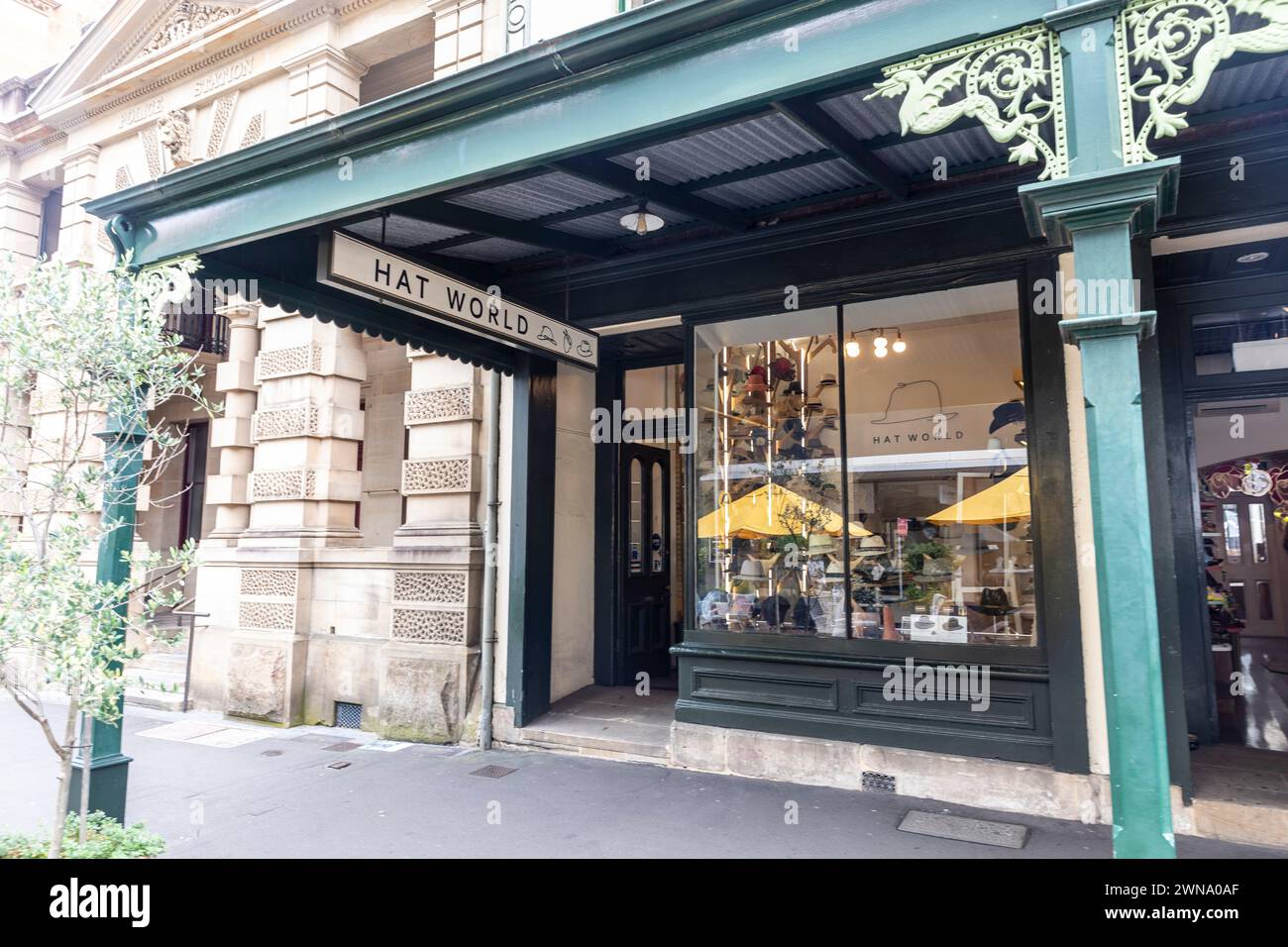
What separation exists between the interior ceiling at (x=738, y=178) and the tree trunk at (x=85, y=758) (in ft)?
12.2

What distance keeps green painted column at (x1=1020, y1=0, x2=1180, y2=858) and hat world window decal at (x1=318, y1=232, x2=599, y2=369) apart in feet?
13.6

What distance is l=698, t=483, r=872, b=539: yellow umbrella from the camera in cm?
678

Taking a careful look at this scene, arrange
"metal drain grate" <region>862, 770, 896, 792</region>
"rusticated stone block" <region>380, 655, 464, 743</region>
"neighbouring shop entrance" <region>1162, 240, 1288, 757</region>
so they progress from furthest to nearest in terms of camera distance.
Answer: "rusticated stone block" <region>380, 655, 464, 743</region> < "metal drain grate" <region>862, 770, 896, 792</region> < "neighbouring shop entrance" <region>1162, 240, 1288, 757</region>

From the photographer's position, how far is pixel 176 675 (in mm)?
10375

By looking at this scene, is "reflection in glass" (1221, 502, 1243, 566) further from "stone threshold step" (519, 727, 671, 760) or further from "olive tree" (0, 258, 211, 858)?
"olive tree" (0, 258, 211, 858)

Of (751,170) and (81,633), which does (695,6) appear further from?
(81,633)

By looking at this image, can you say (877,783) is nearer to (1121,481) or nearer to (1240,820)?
(1240,820)

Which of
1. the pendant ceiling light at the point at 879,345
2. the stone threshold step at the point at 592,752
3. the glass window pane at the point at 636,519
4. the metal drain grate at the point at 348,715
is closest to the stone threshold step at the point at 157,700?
the metal drain grate at the point at 348,715

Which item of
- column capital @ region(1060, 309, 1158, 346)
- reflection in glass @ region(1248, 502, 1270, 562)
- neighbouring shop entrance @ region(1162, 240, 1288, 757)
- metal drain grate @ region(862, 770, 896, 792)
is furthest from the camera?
reflection in glass @ region(1248, 502, 1270, 562)

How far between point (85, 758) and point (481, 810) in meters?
2.52

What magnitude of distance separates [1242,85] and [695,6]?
357cm

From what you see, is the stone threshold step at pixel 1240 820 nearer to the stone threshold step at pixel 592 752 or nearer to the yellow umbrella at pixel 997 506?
the yellow umbrella at pixel 997 506

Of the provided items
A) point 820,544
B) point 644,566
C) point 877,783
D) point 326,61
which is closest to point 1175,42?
point 820,544

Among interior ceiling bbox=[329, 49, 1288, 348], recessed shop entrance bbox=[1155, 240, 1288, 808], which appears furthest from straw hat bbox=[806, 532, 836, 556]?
interior ceiling bbox=[329, 49, 1288, 348]
